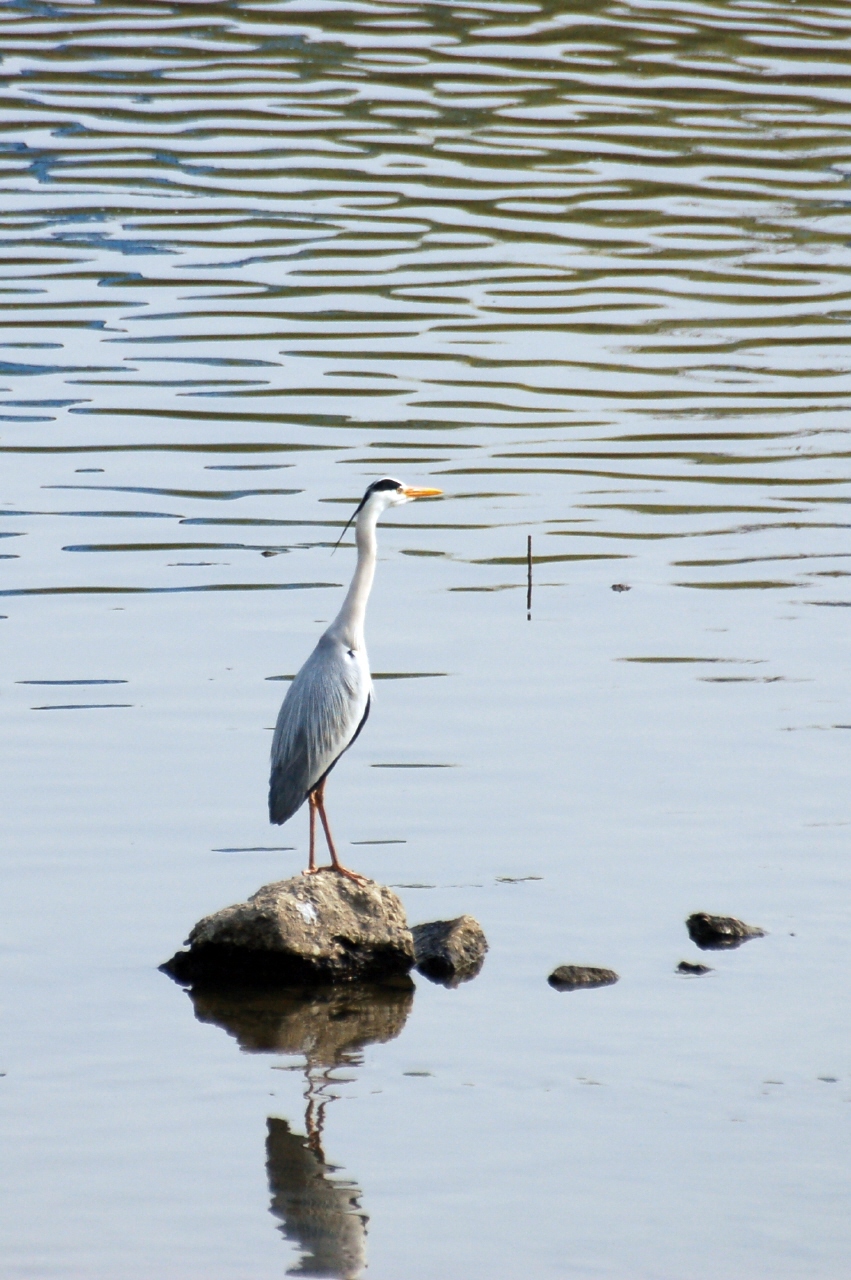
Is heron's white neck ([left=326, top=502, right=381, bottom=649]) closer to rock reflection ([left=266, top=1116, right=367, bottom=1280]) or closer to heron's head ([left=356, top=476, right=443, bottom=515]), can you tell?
heron's head ([left=356, top=476, right=443, bottom=515])

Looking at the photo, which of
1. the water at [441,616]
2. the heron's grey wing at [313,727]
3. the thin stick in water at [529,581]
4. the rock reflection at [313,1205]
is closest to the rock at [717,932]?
the water at [441,616]

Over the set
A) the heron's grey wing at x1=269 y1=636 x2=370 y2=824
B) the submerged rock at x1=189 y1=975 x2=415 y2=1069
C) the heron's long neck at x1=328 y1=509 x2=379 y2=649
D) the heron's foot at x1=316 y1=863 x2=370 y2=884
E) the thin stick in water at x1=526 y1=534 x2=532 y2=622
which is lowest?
the submerged rock at x1=189 y1=975 x2=415 y2=1069

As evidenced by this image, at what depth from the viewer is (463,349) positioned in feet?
58.5

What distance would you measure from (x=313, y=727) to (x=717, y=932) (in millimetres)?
1927

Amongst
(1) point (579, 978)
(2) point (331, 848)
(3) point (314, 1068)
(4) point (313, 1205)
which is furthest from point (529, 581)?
(4) point (313, 1205)

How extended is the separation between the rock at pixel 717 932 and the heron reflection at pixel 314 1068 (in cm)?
125

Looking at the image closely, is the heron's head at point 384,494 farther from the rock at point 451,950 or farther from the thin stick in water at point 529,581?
the thin stick in water at point 529,581

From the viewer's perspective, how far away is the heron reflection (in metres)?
6.95

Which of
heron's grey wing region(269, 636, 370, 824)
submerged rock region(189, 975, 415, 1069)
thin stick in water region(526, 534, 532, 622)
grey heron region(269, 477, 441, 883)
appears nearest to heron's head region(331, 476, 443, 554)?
grey heron region(269, 477, 441, 883)

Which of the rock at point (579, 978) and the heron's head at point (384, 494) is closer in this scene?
the rock at point (579, 978)

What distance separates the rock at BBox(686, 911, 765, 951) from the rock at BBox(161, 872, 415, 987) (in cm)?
121

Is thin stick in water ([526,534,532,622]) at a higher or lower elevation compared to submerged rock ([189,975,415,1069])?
higher

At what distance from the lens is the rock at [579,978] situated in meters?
8.61

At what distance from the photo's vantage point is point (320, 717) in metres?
9.24
